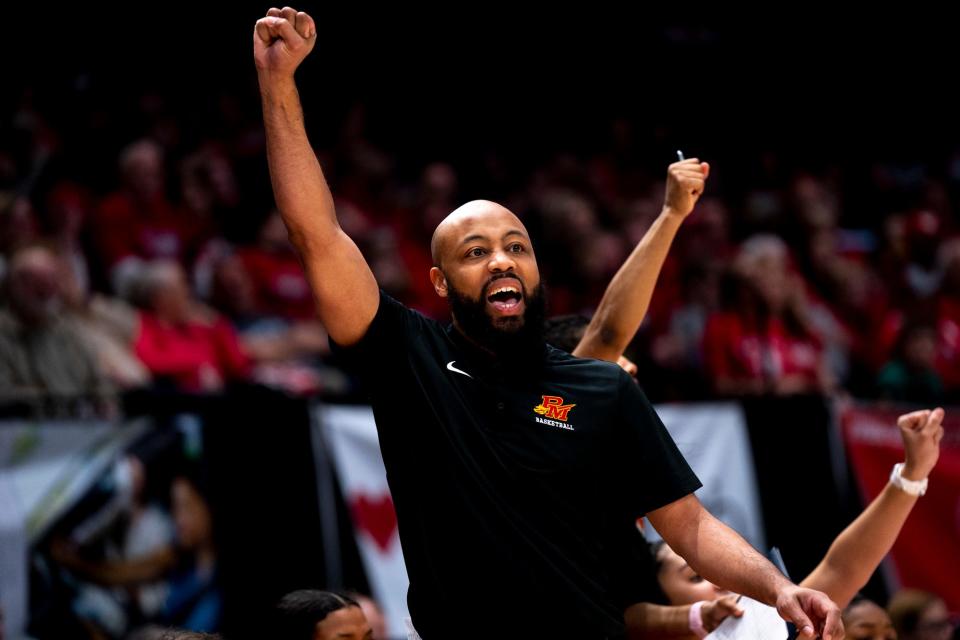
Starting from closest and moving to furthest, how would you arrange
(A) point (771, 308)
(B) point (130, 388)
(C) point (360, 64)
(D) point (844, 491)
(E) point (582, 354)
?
(E) point (582, 354), (B) point (130, 388), (D) point (844, 491), (A) point (771, 308), (C) point (360, 64)

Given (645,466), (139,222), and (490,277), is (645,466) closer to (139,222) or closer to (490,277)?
(490,277)

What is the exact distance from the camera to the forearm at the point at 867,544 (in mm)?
3812

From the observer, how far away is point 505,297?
3139 mm

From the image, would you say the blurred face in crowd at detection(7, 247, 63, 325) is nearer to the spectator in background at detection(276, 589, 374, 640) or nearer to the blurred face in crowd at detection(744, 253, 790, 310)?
the spectator in background at detection(276, 589, 374, 640)

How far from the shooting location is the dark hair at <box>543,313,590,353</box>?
4.22m

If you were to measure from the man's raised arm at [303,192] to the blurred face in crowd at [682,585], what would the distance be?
4.72ft

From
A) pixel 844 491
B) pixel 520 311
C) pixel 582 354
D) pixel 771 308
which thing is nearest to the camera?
pixel 520 311

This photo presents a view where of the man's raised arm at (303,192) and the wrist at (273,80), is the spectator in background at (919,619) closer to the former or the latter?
the man's raised arm at (303,192)

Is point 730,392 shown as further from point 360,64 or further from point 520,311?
point 360,64

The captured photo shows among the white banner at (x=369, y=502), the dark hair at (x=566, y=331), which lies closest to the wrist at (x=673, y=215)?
the dark hair at (x=566, y=331)

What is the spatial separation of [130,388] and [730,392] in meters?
2.91

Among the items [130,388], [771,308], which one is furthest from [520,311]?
[771,308]

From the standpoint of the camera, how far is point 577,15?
11.9m

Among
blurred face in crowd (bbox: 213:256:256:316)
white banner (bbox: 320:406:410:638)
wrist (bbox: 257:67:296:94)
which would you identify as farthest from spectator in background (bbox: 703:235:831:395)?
wrist (bbox: 257:67:296:94)
